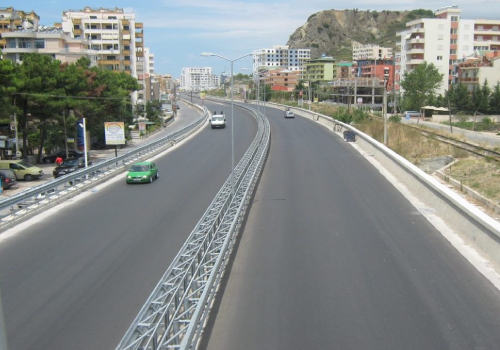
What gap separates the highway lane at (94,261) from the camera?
398 inches

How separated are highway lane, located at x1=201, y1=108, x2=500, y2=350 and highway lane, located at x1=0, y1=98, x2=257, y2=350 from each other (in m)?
2.18

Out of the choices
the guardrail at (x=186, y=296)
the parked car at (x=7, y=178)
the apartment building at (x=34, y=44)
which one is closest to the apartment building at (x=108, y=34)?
the apartment building at (x=34, y=44)

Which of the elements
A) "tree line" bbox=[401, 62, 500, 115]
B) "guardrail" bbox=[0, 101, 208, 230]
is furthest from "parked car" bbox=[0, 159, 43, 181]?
"tree line" bbox=[401, 62, 500, 115]

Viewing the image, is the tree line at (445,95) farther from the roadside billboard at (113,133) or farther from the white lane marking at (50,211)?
the white lane marking at (50,211)

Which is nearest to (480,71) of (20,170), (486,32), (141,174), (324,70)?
(486,32)

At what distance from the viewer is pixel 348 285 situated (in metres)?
12.1

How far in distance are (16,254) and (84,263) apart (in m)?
2.55

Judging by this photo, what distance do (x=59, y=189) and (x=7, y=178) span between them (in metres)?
5.52

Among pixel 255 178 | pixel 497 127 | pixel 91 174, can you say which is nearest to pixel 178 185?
pixel 255 178

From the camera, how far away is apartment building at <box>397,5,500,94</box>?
10350cm

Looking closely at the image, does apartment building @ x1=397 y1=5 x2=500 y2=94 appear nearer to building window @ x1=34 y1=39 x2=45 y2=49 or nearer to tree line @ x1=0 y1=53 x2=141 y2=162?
building window @ x1=34 y1=39 x2=45 y2=49

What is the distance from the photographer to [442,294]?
452 inches

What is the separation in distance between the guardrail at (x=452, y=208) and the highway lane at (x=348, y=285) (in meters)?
0.78

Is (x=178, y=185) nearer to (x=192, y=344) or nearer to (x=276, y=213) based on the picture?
(x=276, y=213)
